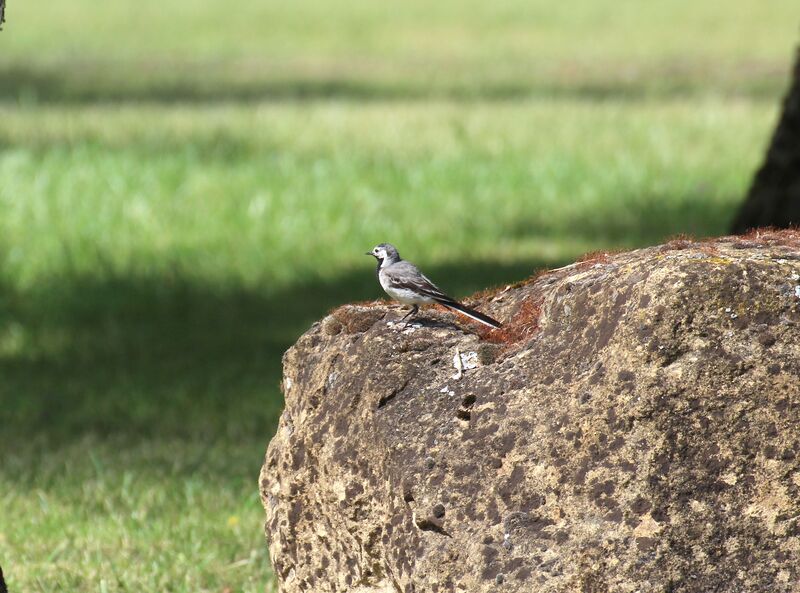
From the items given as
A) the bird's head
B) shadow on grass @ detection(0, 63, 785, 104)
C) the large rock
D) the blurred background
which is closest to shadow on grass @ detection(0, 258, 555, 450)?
the blurred background

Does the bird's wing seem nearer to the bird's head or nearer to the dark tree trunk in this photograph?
the bird's head

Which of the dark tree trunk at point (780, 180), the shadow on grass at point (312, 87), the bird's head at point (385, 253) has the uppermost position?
the shadow on grass at point (312, 87)

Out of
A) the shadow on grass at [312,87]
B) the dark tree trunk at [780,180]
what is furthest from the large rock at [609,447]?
the shadow on grass at [312,87]

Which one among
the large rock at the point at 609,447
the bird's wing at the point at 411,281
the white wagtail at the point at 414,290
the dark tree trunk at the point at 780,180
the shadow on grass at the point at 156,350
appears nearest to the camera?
the large rock at the point at 609,447

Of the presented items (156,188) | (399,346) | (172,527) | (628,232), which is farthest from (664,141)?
(399,346)

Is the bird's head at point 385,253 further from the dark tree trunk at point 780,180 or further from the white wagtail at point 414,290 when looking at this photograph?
the dark tree trunk at point 780,180

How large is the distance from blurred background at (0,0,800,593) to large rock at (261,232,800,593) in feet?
6.86

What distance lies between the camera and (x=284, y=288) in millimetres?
11617

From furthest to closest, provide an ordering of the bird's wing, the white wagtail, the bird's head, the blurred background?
the blurred background
the bird's head
the bird's wing
the white wagtail

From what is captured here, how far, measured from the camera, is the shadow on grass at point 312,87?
2544 centimetres

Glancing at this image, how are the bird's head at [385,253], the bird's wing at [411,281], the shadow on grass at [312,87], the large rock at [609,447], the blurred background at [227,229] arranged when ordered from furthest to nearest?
1. the shadow on grass at [312,87]
2. the blurred background at [227,229]
3. the bird's head at [385,253]
4. the bird's wing at [411,281]
5. the large rock at [609,447]

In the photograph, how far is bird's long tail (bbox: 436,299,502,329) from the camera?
4027 mm

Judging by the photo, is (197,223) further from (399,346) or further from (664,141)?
(399,346)

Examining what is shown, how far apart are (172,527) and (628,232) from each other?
26.4 ft
